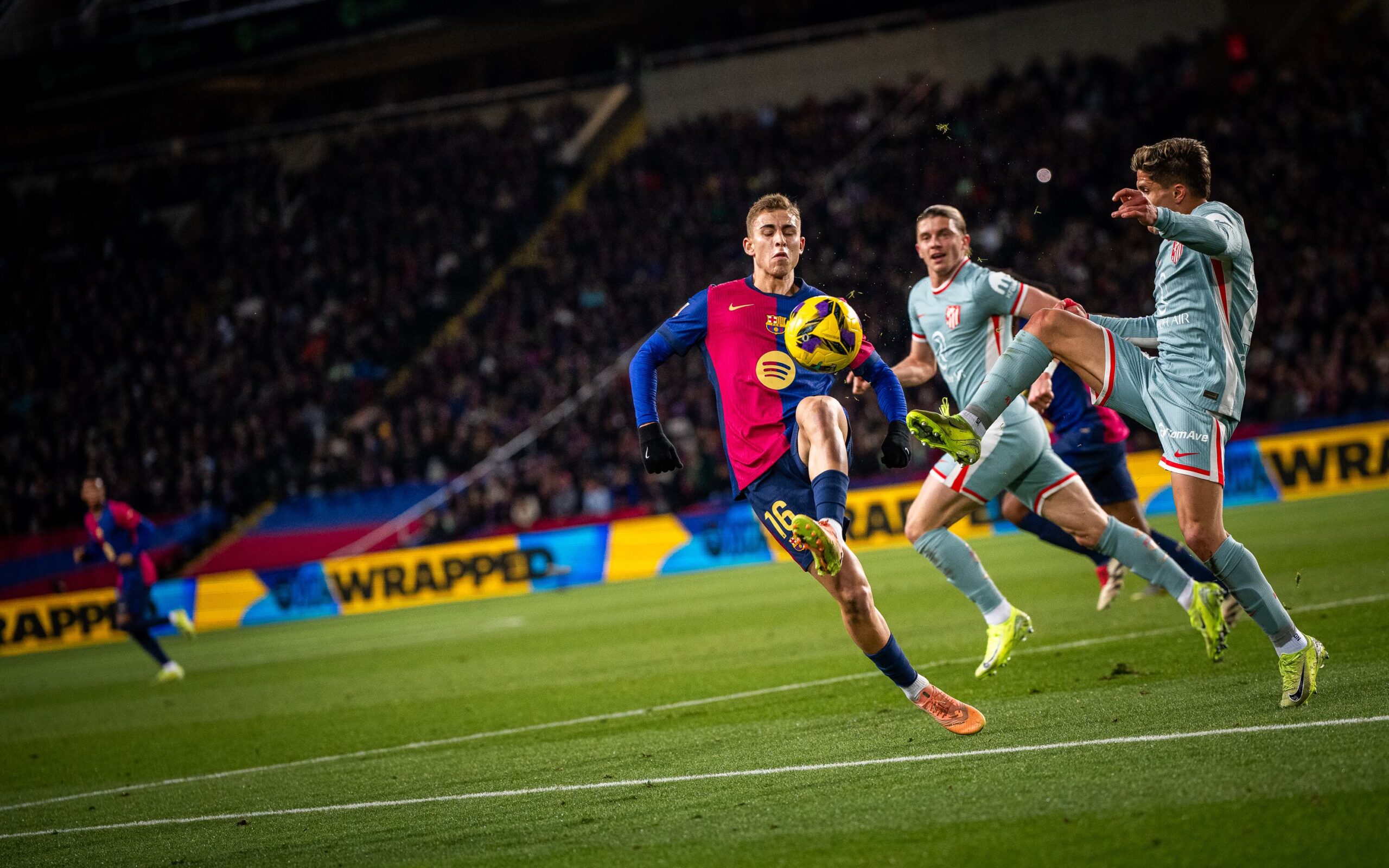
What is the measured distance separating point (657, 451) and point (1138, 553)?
298cm

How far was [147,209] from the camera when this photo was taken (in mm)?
35062

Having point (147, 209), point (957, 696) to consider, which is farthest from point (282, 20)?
point (957, 696)

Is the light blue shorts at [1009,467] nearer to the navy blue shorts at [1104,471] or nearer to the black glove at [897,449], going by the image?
the black glove at [897,449]

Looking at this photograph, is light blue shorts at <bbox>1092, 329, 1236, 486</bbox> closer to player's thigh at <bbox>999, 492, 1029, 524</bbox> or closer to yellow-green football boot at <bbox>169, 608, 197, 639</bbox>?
player's thigh at <bbox>999, 492, 1029, 524</bbox>

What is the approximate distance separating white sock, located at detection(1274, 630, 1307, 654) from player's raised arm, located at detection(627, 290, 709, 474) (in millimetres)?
2797

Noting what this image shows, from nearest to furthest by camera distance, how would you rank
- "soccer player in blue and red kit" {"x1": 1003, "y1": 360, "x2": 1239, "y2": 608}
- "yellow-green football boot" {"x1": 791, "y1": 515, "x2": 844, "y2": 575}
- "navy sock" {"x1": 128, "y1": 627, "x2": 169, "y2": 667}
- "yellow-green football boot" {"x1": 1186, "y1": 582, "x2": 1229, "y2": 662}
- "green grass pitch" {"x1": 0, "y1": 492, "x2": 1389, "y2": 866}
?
"green grass pitch" {"x1": 0, "y1": 492, "x2": 1389, "y2": 866} < "yellow-green football boot" {"x1": 791, "y1": 515, "x2": 844, "y2": 575} < "yellow-green football boot" {"x1": 1186, "y1": 582, "x2": 1229, "y2": 662} < "soccer player in blue and red kit" {"x1": 1003, "y1": 360, "x2": 1239, "y2": 608} < "navy sock" {"x1": 128, "y1": 627, "x2": 169, "y2": 667}

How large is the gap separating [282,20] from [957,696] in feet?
93.5

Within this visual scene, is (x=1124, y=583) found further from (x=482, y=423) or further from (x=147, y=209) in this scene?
(x=147, y=209)

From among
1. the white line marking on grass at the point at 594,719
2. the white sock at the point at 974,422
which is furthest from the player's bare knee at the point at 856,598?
the white line marking on grass at the point at 594,719

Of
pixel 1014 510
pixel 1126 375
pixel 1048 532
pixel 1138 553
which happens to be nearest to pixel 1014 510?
pixel 1014 510

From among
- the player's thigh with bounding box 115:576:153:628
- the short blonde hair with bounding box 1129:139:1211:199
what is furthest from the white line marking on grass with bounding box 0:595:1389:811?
the player's thigh with bounding box 115:576:153:628

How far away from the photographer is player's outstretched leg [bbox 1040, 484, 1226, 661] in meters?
6.33

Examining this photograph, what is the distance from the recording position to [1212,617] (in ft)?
20.7

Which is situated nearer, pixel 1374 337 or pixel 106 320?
pixel 1374 337
